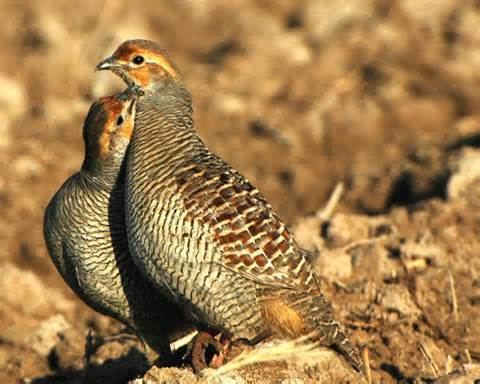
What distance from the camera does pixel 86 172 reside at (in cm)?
629

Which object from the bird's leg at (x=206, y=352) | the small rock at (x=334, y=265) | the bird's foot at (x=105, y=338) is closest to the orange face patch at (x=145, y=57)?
the bird's leg at (x=206, y=352)

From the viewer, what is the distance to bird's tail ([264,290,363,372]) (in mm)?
5902

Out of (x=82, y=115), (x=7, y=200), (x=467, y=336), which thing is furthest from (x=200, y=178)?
(x=82, y=115)

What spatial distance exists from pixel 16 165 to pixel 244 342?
205 inches

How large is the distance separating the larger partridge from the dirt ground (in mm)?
236

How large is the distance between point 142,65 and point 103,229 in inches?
36.0

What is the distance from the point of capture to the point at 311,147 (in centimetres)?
1125

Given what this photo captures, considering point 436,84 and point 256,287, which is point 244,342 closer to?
point 256,287

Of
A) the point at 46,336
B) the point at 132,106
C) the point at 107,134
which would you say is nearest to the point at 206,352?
the point at 107,134

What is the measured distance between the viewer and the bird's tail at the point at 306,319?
590 centimetres

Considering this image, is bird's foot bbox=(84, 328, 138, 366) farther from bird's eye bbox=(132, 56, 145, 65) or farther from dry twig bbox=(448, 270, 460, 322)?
dry twig bbox=(448, 270, 460, 322)

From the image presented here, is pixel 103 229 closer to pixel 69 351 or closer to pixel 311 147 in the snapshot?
pixel 69 351

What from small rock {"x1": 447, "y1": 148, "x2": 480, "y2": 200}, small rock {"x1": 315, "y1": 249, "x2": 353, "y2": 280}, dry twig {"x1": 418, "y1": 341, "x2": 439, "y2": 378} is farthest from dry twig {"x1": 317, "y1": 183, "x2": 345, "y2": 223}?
dry twig {"x1": 418, "y1": 341, "x2": 439, "y2": 378}

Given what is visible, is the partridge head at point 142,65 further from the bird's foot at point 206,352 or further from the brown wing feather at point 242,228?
the bird's foot at point 206,352
